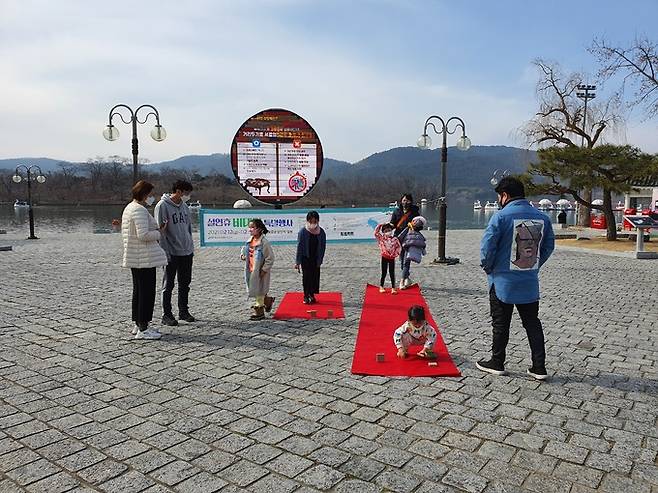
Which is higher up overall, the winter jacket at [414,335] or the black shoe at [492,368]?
the winter jacket at [414,335]

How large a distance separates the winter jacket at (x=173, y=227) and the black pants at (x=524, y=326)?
13.2ft

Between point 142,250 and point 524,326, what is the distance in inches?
164

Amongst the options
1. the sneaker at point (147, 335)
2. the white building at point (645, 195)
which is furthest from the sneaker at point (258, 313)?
the white building at point (645, 195)

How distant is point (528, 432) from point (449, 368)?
135 cm

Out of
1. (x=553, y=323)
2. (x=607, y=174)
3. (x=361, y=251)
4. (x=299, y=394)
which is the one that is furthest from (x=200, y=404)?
(x=607, y=174)

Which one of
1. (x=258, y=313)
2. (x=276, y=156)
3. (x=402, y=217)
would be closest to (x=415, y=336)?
(x=258, y=313)

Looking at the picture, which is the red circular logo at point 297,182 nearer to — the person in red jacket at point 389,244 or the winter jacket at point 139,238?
the person in red jacket at point 389,244

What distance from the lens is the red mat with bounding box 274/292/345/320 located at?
7.14m

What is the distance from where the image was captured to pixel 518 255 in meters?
4.41

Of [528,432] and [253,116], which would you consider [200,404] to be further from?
[253,116]

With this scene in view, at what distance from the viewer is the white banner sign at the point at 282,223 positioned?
1270 centimetres

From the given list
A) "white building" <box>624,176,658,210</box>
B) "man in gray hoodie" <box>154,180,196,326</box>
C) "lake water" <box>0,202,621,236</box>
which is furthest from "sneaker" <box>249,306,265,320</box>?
"white building" <box>624,176,658,210</box>

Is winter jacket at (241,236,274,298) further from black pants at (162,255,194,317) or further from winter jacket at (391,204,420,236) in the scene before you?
winter jacket at (391,204,420,236)

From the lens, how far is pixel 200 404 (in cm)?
398
